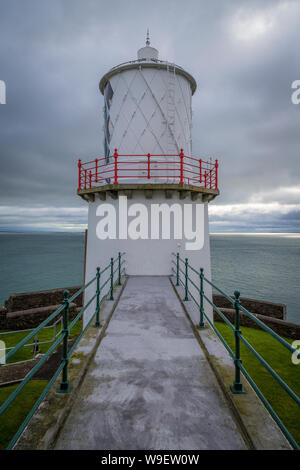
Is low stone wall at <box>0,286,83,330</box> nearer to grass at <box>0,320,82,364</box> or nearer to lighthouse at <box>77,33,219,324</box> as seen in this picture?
grass at <box>0,320,82,364</box>

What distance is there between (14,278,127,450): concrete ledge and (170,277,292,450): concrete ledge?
1.97m

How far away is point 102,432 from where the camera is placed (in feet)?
8.84

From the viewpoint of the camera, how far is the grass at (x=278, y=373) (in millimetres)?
7043

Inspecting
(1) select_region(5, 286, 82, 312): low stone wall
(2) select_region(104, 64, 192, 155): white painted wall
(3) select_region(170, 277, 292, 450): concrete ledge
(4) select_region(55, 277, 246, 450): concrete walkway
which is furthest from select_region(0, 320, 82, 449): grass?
(1) select_region(5, 286, 82, 312): low stone wall

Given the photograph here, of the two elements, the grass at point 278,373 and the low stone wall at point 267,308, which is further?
the low stone wall at point 267,308

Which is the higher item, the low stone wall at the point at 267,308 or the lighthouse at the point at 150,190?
the lighthouse at the point at 150,190

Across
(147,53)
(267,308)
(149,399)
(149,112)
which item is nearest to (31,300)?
(149,112)

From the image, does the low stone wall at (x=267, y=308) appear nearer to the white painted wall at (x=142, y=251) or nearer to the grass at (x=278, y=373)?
the grass at (x=278, y=373)

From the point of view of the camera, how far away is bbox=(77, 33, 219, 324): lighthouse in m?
9.84

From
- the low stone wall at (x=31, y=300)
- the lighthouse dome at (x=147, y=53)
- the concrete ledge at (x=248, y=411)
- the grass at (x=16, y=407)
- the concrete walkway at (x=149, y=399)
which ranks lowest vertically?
the grass at (x=16, y=407)

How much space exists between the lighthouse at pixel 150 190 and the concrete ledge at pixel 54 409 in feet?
18.5

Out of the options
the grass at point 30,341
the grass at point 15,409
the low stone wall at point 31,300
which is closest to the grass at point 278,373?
the grass at point 15,409
